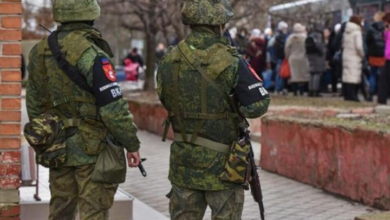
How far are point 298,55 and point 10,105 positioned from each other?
14403 millimetres

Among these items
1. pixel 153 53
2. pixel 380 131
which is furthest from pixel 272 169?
pixel 153 53

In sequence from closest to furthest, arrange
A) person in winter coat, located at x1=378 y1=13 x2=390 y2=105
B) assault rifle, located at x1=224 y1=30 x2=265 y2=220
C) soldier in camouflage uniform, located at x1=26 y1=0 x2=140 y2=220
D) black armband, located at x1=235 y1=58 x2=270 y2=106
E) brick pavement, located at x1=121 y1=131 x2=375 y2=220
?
black armband, located at x1=235 y1=58 x2=270 y2=106
assault rifle, located at x1=224 y1=30 x2=265 y2=220
soldier in camouflage uniform, located at x1=26 y1=0 x2=140 y2=220
brick pavement, located at x1=121 y1=131 x2=375 y2=220
person in winter coat, located at x1=378 y1=13 x2=390 y2=105

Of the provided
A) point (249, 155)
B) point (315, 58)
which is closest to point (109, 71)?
point (249, 155)

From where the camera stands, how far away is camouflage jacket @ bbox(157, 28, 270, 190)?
5211 millimetres

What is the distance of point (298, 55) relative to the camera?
20.2 m

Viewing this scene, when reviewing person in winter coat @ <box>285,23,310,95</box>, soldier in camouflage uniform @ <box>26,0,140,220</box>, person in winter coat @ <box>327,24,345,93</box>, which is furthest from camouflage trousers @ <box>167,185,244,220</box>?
person in winter coat @ <box>285,23,310,95</box>

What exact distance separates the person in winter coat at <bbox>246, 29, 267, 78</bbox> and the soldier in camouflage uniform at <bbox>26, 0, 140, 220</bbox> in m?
16.8

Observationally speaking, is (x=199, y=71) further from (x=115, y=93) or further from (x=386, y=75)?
(x=386, y=75)

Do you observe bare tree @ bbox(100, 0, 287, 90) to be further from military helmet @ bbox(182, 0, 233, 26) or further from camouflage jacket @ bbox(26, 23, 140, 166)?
military helmet @ bbox(182, 0, 233, 26)

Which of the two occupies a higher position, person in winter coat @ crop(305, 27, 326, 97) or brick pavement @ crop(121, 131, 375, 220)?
person in winter coat @ crop(305, 27, 326, 97)

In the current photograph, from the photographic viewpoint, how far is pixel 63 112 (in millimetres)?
5531

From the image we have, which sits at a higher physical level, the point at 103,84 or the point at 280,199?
the point at 103,84

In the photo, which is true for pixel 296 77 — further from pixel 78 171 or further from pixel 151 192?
pixel 78 171

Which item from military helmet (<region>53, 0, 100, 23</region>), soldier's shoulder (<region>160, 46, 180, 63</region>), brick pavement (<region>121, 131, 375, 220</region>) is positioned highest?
military helmet (<region>53, 0, 100, 23</region>)
